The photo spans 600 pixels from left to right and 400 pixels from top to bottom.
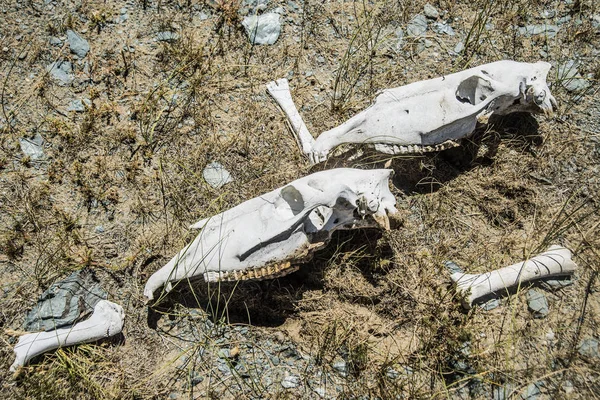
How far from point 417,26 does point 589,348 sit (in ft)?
9.50

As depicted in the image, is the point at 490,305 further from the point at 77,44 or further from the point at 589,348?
the point at 77,44

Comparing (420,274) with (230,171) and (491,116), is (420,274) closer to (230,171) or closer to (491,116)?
(491,116)

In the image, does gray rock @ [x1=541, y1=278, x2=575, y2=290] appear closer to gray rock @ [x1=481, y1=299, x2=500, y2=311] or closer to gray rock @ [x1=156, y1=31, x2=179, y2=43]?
gray rock @ [x1=481, y1=299, x2=500, y2=311]

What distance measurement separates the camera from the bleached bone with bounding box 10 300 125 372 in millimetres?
3482

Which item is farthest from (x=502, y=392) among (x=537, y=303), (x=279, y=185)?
(x=279, y=185)

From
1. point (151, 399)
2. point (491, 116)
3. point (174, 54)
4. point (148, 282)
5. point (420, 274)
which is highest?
point (174, 54)

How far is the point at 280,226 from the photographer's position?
328cm

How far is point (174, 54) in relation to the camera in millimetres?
4227

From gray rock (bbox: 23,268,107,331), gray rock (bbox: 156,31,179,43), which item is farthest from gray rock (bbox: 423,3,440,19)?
gray rock (bbox: 23,268,107,331)

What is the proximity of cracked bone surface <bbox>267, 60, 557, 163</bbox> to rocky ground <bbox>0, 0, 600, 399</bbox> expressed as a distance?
11.8 inches

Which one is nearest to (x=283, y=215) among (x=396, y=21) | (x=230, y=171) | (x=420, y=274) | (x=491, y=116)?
(x=230, y=171)

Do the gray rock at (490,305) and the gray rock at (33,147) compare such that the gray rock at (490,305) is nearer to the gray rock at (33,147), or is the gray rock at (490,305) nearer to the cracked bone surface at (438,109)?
the cracked bone surface at (438,109)

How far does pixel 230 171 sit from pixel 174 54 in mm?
1086

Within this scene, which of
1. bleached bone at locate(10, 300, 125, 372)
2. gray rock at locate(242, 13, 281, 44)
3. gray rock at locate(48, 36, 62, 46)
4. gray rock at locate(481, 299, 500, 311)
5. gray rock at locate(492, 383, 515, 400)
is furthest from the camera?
gray rock at locate(242, 13, 281, 44)
